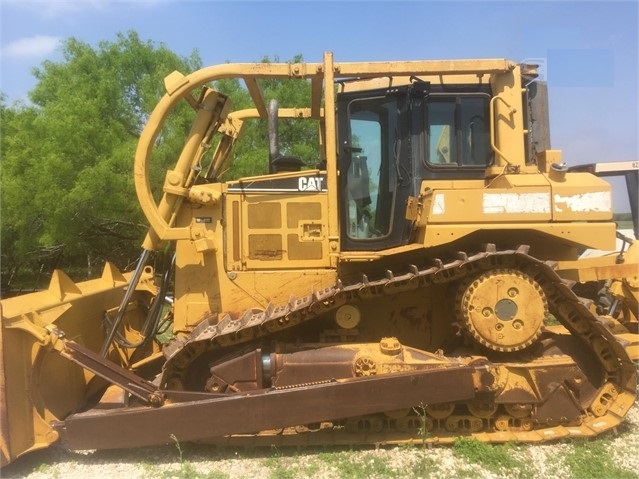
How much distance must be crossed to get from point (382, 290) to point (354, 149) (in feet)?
4.68

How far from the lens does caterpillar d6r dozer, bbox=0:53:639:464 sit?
13.7 ft

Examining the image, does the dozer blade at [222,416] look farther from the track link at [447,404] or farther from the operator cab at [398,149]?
the operator cab at [398,149]

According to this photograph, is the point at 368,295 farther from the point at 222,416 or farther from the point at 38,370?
the point at 38,370

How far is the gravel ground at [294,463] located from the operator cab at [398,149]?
6.00 feet

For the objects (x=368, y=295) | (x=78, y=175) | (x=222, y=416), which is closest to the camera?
(x=222, y=416)

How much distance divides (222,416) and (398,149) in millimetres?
2811

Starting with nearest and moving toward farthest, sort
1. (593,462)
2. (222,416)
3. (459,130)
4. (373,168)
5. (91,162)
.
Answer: (593,462) → (222,416) → (459,130) → (373,168) → (91,162)

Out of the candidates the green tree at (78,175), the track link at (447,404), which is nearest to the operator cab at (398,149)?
the track link at (447,404)

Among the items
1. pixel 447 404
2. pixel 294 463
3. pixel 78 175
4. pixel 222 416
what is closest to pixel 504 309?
pixel 447 404

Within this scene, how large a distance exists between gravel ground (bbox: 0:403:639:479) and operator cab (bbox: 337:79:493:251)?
1830mm

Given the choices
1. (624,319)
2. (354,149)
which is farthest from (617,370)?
(354,149)

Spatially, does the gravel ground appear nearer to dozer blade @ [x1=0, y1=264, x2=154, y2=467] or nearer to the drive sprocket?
dozer blade @ [x1=0, y1=264, x2=154, y2=467]

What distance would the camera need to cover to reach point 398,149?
4.80 metres

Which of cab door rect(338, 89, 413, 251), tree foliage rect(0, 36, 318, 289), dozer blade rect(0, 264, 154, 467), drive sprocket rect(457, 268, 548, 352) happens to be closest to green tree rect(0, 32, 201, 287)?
tree foliage rect(0, 36, 318, 289)
